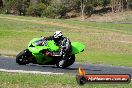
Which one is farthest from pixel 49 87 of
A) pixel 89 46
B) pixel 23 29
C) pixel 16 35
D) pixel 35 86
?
pixel 23 29

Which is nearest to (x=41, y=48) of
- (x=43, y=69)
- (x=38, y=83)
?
(x=43, y=69)

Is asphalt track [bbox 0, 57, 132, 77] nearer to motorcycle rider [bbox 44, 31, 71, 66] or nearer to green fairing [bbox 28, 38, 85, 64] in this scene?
green fairing [bbox 28, 38, 85, 64]

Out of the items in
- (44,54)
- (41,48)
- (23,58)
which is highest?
(41,48)

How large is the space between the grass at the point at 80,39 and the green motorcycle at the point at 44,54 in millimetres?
7058

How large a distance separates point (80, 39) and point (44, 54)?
27.4 meters

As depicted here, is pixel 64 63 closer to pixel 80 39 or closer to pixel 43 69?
pixel 43 69

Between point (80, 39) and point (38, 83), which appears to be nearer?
point (38, 83)

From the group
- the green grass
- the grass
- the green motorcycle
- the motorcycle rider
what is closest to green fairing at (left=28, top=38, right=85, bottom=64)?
the green motorcycle

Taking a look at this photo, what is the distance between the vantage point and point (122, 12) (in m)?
112

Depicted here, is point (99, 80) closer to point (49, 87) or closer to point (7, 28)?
point (49, 87)

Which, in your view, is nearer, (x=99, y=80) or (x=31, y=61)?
(x=99, y=80)

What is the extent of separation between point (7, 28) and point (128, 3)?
214 feet

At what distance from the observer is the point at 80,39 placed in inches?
1941

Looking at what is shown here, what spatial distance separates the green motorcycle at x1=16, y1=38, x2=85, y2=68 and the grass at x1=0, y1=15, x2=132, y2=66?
23.2 feet
